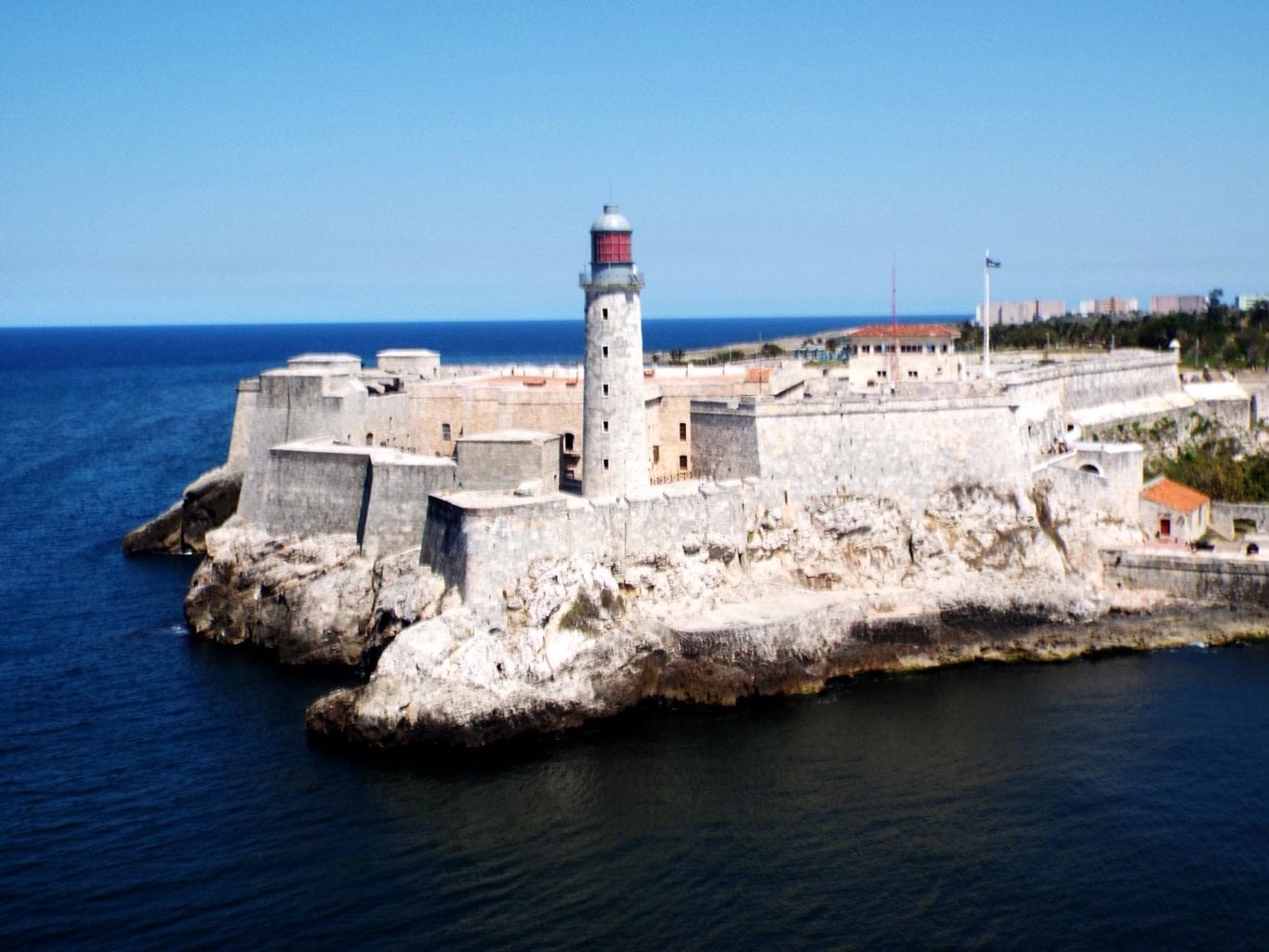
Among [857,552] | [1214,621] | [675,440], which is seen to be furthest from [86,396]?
[1214,621]

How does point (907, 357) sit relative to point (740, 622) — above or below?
above

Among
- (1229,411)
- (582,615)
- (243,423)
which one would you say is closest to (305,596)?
(582,615)

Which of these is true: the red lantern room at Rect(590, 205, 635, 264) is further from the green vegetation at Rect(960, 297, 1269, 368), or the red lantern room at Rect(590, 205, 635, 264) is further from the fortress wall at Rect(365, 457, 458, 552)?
the green vegetation at Rect(960, 297, 1269, 368)

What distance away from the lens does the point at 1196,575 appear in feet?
125

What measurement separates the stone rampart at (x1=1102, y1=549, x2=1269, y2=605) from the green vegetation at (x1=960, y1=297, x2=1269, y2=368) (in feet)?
105

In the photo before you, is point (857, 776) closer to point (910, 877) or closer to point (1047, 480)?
point (910, 877)

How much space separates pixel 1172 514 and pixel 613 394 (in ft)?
65.5

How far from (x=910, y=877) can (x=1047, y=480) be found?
807 inches

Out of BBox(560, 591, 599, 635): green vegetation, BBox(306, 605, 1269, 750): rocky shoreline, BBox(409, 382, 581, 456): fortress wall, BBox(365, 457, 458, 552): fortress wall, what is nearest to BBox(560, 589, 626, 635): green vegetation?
BBox(560, 591, 599, 635): green vegetation


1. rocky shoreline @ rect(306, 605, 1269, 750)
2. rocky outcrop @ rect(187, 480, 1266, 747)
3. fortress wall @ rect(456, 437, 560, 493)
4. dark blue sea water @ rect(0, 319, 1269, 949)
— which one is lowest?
dark blue sea water @ rect(0, 319, 1269, 949)

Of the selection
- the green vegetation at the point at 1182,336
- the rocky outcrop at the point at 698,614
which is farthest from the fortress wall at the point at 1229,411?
the rocky outcrop at the point at 698,614

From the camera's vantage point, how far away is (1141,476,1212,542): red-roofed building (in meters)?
41.3

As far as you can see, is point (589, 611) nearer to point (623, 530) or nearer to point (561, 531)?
point (561, 531)

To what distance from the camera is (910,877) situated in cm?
2364
